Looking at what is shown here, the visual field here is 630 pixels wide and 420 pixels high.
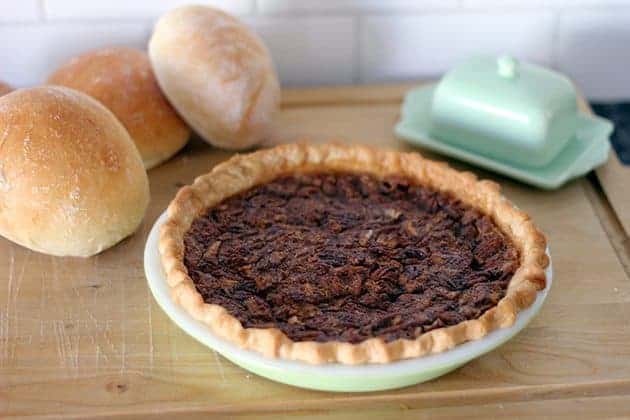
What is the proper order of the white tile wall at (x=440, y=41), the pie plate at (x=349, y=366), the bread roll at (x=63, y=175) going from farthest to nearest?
the white tile wall at (x=440, y=41) < the bread roll at (x=63, y=175) < the pie plate at (x=349, y=366)

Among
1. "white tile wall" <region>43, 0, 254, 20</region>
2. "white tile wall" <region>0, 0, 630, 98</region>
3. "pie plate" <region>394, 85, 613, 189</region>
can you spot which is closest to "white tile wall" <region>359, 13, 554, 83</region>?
"white tile wall" <region>0, 0, 630, 98</region>

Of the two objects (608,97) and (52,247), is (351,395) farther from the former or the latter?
(608,97)

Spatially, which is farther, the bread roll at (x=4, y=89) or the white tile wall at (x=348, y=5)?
the white tile wall at (x=348, y=5)

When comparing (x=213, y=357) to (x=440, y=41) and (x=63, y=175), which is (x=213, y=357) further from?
(x=440, y=41)

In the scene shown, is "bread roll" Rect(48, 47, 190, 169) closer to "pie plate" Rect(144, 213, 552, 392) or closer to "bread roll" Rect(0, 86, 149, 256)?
"bread roll" Rect(0, 86, 149, 256)

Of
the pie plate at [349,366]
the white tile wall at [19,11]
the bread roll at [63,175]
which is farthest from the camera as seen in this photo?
the white tile wall at [19,11]

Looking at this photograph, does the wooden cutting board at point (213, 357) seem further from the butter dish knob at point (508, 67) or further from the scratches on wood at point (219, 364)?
the butter dish knob at point (508, 67)

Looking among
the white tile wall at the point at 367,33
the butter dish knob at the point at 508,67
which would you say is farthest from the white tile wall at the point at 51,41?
the butter dish knob at the point at 508,67
